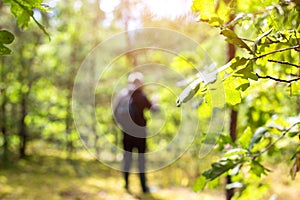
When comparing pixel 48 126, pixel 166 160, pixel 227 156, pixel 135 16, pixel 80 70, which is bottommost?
pixel 166 160

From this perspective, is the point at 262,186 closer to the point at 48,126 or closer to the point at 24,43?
the point at 24,43

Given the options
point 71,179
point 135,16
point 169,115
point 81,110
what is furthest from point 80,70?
point 135,16

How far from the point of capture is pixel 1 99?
4121 millimetres

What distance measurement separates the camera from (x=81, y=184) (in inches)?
133

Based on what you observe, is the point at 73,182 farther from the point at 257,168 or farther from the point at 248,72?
the point at 248,72

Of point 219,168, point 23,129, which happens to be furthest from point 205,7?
point 23,129

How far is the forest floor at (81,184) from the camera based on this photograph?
2965 mm

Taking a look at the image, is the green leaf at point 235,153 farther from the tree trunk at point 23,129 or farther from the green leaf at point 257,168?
the tree trunk at point 23,129

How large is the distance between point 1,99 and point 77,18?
1228 millimetres

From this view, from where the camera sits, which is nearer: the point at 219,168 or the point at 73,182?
the point at 219,168

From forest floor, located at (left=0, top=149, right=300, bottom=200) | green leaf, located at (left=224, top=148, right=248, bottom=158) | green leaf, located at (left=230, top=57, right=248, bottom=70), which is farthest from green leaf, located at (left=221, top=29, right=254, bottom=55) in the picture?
forest floor, located at (left=0, top=149, right=300, bottom=200)

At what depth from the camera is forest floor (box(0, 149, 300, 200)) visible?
2.96 metres

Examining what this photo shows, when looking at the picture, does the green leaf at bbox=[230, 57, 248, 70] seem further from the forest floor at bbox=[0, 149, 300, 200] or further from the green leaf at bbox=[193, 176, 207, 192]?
the forest floor at bbox=[0, 149, 300, 200]

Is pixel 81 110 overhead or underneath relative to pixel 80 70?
underneath
